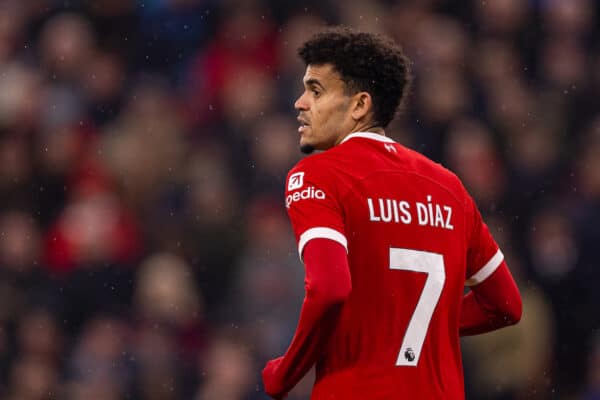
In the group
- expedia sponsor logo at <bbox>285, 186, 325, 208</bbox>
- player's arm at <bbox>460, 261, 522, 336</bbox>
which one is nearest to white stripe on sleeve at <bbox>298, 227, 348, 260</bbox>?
expedia sponsor logo at <bbox>285, 186, 325, 208</bbox>

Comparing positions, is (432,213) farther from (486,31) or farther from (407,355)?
(486,31)

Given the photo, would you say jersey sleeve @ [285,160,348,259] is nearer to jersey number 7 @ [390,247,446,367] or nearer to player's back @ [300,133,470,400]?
player's back @ [300,133,470,400]

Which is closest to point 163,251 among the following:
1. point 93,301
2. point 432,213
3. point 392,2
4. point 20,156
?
point 93,301

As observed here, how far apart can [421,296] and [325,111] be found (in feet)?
1.95

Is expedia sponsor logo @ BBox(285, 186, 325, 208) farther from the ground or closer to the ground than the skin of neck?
closer to the ground

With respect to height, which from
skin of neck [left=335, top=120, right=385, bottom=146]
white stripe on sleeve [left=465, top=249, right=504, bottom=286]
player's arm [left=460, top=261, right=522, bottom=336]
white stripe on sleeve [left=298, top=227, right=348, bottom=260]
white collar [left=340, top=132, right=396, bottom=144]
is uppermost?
skin of neck [left=335, top=120, right=385, bottom=146]

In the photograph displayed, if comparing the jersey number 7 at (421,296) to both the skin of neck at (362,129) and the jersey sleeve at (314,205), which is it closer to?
the jersey sleeve at (314,205)

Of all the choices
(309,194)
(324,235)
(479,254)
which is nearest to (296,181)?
(309,194)

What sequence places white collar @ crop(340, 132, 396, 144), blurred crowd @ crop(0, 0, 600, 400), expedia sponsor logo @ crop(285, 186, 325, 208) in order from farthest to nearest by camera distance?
1. blurred crowd @ crop(0, 0, 600, 400)
2. white collar @ crop(340, 132, 396, 144)
3. expedia sponsor logo @ crop(285, 186, 325, 208)

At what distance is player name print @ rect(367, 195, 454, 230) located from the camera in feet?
9.73

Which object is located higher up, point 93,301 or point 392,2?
point 392,2

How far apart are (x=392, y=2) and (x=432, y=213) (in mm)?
4981

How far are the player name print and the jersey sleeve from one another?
11cm

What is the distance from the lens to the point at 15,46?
26.6ft
